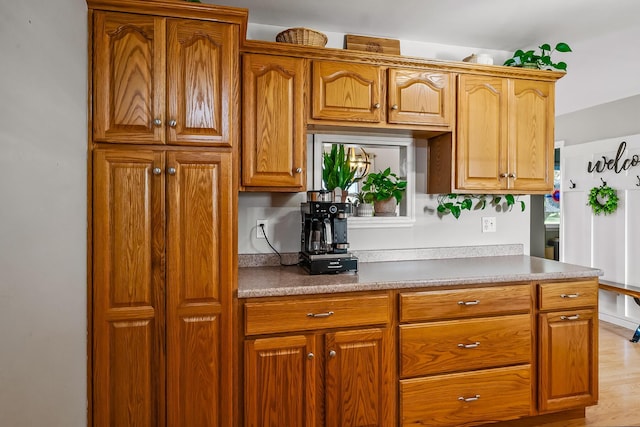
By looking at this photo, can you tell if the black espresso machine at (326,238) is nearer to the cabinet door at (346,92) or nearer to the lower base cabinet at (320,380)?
the lower base cabinet at (320,380)

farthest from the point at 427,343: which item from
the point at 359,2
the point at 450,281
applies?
the point at 359,2

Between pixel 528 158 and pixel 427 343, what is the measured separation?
143 centimetres

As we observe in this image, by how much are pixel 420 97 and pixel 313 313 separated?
1454mm

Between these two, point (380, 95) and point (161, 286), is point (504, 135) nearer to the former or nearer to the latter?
point (380, 95)

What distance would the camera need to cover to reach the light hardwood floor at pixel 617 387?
2.38m

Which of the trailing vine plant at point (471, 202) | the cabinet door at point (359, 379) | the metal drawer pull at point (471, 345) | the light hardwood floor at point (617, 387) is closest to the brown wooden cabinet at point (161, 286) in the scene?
the cabinet door at point (359, 379)

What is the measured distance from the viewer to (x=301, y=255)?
2484 mm

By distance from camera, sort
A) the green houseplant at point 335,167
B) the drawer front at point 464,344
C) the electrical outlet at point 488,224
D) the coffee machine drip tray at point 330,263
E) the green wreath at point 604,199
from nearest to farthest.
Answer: the drawer front at point 464,344, the coffee machine drip tray at point 330,263, the green houseplant at point 335,167, the electrical outlet at point 488,224, the green wreath at point 604,199

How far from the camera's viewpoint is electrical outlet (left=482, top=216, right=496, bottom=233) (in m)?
2.97

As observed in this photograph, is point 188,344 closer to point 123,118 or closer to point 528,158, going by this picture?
point 123,118

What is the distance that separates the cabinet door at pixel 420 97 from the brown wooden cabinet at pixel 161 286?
1114mm

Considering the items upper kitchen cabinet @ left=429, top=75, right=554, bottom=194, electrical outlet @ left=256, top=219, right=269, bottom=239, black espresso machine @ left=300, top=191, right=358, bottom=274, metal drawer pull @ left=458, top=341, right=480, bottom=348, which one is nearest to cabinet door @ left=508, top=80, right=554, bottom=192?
upper kitchen cabinet @ left=429, top=75, right=554, bottom=194

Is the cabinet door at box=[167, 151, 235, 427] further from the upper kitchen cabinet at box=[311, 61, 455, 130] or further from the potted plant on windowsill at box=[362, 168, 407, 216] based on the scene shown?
the potted plant on windowsill at box=[362, 168, 407, 216]

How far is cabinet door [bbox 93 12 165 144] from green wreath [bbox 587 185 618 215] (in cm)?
447
